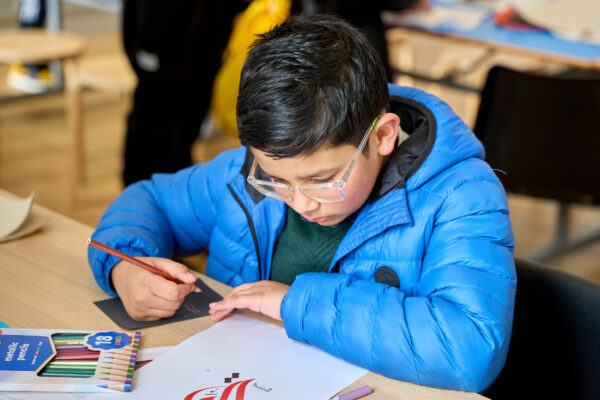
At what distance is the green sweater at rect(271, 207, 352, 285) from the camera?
1281 mm

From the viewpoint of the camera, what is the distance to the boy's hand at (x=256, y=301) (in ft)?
3.51

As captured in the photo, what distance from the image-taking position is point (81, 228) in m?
1.38

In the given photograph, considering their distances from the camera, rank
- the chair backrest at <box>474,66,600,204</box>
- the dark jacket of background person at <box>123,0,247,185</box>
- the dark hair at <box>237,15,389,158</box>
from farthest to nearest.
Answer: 1. the dark jacket of background person at <box>123,0,247,185</box>
2. the chair backrest at <box>474,66,600,204</box>
3. the dark hair at <box>237,15,389,158</box>

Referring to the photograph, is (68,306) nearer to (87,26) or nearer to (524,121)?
(524,121)

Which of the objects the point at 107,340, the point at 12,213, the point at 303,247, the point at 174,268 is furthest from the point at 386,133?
the point at 12,213

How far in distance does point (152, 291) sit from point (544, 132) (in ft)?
5.58

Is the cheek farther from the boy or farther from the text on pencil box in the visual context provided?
the text on pencil box

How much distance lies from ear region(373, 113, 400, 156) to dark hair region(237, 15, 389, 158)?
0.08 feet

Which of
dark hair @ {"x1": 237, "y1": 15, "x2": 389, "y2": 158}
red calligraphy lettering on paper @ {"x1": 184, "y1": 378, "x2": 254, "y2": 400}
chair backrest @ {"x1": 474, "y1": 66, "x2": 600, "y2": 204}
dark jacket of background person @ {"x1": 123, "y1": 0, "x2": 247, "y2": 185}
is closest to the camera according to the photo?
red calligraphy lettering on paper @ {"x1": 184, "y1": 378, "x2": 254, "y2": 400}

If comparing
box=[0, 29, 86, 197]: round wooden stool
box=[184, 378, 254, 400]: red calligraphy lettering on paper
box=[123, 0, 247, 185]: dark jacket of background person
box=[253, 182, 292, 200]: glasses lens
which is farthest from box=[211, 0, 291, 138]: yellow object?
box=[184, 378, 254, 400]: red calligraphy lettering on paper

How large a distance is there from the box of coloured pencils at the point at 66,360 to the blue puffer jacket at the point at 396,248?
17 cm

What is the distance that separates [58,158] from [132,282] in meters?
2.86

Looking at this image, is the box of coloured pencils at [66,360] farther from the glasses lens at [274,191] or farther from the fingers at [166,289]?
the glasses lens at [274,191]

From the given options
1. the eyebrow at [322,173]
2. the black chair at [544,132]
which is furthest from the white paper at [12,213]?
the black chair at [544,132]
